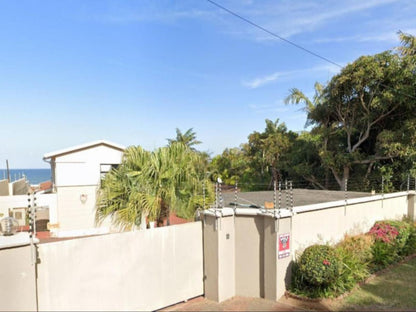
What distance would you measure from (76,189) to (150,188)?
9305 mm

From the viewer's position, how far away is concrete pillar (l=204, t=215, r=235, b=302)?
5.51 meters

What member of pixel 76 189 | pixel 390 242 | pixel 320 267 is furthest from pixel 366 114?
pixel 76 189

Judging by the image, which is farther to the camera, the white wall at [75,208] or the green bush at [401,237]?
the white wall at [75,208]

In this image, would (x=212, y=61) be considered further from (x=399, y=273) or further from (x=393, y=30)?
(x=399, y=273)

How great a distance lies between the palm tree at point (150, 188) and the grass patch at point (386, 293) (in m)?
4.03

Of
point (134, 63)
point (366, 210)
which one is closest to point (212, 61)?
point (134, 63)

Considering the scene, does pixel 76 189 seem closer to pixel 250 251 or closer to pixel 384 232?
pixel 250 251

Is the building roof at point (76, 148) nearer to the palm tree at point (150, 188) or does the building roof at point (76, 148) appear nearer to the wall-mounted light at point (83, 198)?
the wall-mounted light at point (83, 198)

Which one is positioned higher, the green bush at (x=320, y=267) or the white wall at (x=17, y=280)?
the white wall at (x=17, y=280)

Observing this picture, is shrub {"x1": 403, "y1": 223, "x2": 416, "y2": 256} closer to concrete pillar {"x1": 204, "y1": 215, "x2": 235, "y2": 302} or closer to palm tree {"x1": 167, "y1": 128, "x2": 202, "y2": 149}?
concrete pillar {"x1": 204, "y1": 215, "x2": 235, "y2": 302}

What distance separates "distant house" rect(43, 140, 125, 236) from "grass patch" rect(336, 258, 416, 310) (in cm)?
1190

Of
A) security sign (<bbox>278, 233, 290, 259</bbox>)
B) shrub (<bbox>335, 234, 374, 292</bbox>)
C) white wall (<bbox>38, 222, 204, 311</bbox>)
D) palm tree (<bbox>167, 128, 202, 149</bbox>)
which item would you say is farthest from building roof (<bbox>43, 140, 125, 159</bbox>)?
palm tree (<bbox>167, 128, 202, 149</bbox>)

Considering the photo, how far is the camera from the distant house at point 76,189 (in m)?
13.6

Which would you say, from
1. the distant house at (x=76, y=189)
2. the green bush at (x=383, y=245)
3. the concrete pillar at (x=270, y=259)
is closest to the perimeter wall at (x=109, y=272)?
the concrete pillar at (x=270, y=259)
